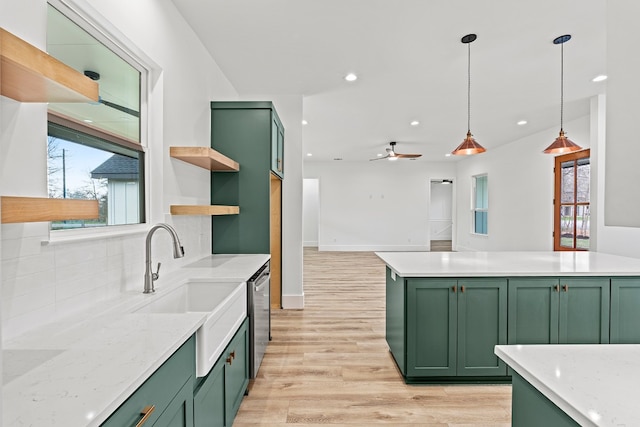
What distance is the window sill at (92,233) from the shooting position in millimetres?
1346

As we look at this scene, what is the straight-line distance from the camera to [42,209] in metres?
0.85

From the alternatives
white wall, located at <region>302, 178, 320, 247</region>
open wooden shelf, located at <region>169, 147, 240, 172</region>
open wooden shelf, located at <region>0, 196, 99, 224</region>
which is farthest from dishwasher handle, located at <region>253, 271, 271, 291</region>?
white wall, located at <region>302, 178, 320, 247</region>

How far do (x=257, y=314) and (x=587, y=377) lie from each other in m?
2.03

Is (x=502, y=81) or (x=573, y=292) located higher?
(x=502, y=81)

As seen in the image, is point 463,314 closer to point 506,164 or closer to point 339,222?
point 506,164

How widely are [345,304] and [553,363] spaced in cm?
379

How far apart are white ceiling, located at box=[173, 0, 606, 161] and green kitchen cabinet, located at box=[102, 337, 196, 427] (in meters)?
2.50

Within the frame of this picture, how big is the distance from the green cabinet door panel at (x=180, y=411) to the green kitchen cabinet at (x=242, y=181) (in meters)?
2.09

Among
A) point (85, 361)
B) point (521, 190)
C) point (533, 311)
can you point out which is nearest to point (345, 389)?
point (533, 311)

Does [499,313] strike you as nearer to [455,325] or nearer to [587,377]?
[455,325]

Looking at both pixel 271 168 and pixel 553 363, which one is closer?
pixel 553 363

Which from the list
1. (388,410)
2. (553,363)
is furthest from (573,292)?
(553,363)

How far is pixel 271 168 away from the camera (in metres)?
3.39

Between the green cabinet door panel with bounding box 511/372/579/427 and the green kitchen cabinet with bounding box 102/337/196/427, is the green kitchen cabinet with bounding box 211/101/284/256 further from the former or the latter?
the green cabinet door panel with bounding box 511/372/579/427
